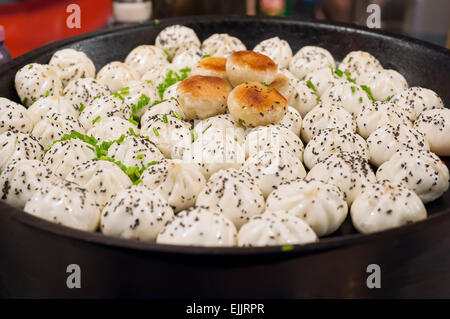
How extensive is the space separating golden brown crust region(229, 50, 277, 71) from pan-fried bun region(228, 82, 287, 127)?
124 mm

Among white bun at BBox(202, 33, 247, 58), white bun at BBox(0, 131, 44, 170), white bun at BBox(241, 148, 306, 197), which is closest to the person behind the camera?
white bun at BBox(241, 148, 306, 197)

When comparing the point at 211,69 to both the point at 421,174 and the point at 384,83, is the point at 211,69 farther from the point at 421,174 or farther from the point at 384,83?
the point at 421,174

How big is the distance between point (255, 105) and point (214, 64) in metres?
0.44

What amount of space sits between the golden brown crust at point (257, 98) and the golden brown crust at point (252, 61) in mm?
113

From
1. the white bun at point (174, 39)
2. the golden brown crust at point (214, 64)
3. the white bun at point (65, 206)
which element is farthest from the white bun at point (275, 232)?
the white bun at point (174, 39)

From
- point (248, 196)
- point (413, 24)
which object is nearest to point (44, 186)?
point (248, 196)

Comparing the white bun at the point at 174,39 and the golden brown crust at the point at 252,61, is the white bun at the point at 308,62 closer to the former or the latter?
the golden brown crust at the point at 252,61

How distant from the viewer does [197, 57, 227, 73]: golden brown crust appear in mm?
2572

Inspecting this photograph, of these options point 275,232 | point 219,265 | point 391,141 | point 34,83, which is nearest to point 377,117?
point 391,141

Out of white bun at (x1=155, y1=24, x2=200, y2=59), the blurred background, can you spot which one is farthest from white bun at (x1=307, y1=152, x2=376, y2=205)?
the blurred background

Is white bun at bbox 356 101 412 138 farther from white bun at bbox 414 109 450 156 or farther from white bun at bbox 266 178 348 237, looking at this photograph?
white bun at bbox 266 178 348 237

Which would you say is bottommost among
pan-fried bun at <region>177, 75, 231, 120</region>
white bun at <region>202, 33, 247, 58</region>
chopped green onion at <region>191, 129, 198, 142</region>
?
chopped green onion at <region>191, 129, 198, 142</region>

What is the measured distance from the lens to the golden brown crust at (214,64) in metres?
2.57

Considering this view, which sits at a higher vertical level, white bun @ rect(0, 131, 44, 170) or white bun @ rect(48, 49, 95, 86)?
white bun @ rect(48, 49, 95, 86)
